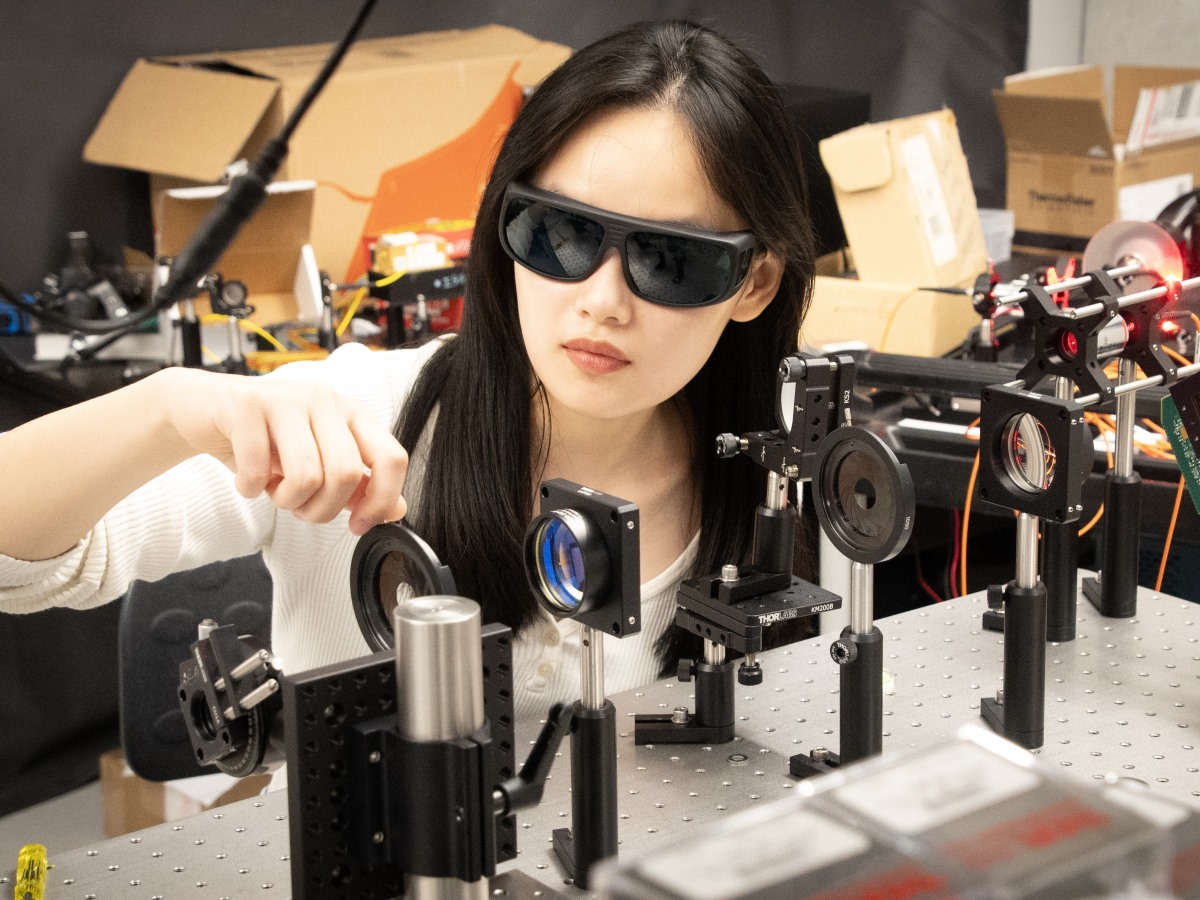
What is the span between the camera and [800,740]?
3.90 feet

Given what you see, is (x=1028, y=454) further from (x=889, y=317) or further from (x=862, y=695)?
(x=889, y=317)

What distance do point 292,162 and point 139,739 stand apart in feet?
4.67

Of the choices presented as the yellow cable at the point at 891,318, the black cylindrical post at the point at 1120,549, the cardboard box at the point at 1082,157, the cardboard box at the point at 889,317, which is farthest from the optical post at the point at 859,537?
the cardboard box at the point at 1082,157

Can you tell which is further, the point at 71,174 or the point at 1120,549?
the point at 71,174

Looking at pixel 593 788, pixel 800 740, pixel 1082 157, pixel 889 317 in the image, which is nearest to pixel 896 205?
pixel 889 317

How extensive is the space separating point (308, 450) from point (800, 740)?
1.63 feet

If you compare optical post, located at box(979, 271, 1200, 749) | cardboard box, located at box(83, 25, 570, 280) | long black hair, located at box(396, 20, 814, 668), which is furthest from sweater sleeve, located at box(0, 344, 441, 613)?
cardboard box, located at box(83, 25, 570, 280)

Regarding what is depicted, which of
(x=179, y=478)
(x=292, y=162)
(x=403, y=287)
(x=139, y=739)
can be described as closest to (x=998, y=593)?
(x=179, y=478)

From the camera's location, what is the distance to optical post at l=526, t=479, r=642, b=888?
2.95 feet

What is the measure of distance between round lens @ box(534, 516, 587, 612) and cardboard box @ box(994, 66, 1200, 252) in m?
2.66

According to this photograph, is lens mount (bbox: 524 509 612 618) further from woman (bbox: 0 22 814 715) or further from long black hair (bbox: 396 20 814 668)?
long black hair (bbox: 396 20 814 668)

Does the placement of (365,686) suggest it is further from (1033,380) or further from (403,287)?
(403,287)

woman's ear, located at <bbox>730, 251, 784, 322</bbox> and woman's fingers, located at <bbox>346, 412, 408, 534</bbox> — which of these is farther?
woman's ear, located at <bbox>730, 251, 784, 322</bbox>

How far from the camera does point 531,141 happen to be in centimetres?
130
